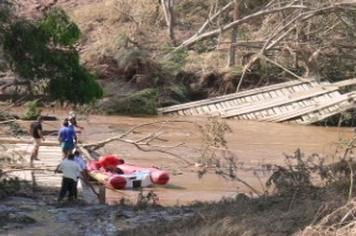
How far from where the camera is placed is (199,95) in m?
38.5

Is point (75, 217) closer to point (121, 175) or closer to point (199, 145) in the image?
point (121, 175)

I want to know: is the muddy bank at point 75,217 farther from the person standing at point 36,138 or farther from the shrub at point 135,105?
the shrub at point 135,105

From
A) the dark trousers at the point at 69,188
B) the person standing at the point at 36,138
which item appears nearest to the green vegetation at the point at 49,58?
the dark trousers at the point at 69,188

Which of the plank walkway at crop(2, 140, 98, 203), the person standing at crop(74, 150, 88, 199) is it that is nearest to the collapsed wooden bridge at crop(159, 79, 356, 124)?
the plank walkway at crop(2, 140, 98, 203)

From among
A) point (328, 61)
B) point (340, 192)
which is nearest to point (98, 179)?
point (328, 61)

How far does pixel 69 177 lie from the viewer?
1521cm

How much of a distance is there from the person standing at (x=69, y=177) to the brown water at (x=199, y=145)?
193cm

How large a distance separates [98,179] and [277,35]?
381 inches

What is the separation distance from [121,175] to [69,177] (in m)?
3.37

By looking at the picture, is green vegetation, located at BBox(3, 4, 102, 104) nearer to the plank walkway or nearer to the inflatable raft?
the plank walkway

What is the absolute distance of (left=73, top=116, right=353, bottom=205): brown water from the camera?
61.8 feet

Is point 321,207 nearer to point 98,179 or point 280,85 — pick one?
point 98,179

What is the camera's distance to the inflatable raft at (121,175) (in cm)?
1834

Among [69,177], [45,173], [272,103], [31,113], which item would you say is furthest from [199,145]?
[69,177]
